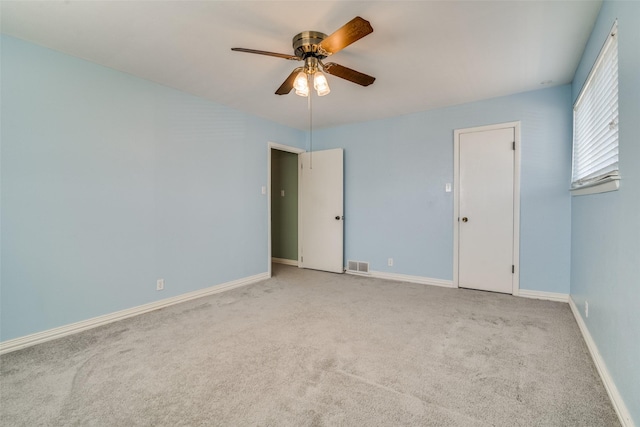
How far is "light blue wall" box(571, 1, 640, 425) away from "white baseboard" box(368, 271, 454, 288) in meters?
1.72

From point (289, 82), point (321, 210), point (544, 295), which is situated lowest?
point (544, 295)

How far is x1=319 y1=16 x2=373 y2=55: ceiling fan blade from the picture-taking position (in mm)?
1636

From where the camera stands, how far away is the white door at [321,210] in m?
4.68

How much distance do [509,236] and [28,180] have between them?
4751mm

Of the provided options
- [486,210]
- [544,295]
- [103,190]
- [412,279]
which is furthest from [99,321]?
→ [544,295]

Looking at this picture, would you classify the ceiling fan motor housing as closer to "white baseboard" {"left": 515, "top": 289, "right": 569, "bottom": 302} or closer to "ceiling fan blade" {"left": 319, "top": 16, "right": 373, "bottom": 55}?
"ceiling fan blade" {"left": 319, "top": 16, "right": 373, "bottom": 55}

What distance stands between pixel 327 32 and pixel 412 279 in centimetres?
326

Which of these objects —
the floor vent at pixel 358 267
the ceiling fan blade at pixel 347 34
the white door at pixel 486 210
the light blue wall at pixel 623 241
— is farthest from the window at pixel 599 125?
the floor vent at pixel 358 267

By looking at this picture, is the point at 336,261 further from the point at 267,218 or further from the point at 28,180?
the point at 28,180

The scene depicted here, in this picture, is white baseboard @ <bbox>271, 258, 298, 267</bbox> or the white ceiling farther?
white baseboard @ <bbox>271, 258, 298, 267</bbox>

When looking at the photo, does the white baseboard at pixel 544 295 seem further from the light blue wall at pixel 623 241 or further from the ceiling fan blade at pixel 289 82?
the ceiling fan blade at pixel 289 82

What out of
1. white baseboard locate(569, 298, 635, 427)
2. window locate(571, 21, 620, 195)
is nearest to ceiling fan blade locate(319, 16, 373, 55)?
window locate(571, 21, 620, 195)

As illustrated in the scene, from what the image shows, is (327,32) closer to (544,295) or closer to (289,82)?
(289,82)

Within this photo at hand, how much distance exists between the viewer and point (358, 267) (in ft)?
15.0
